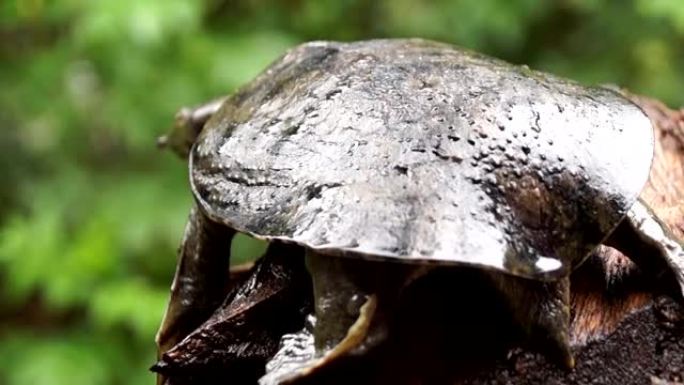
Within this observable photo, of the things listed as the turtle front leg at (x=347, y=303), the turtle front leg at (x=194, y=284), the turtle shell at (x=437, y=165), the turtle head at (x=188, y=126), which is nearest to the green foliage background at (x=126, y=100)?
the turtle head at (x=188, y=126)

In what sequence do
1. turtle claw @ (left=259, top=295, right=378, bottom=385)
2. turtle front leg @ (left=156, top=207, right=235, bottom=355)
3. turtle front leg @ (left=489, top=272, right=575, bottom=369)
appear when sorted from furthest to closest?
turtle front leg @ (left=156, top=207, right=235, bottom=355), turtle front leg @ (left=489, top=272, right=575, bottom=369), turtle claw @ (left=259, top=295, right=378, bottom=385)

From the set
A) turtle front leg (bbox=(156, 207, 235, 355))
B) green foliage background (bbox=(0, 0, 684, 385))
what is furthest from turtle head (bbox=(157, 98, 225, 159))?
green foliage background (bbox=(0, 0, 684, 385))

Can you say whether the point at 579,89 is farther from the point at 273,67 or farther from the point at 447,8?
the point at 447,8

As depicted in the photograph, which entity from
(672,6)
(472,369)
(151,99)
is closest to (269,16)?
(151,99)

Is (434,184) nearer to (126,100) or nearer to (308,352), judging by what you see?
(308,352)

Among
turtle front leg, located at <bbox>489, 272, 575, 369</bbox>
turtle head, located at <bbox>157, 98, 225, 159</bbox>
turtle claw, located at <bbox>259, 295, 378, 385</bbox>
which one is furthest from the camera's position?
turtle head, located at <bbox>157, 98, 225, 159</bbox>

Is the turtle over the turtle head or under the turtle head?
over

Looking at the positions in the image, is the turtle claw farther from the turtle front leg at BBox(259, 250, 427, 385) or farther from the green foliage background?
the green foliage background

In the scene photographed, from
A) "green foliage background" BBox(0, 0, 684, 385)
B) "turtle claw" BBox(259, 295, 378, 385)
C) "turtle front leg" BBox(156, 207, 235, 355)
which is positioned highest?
"turtle claw" BBox(259, 295, 378, 385)
